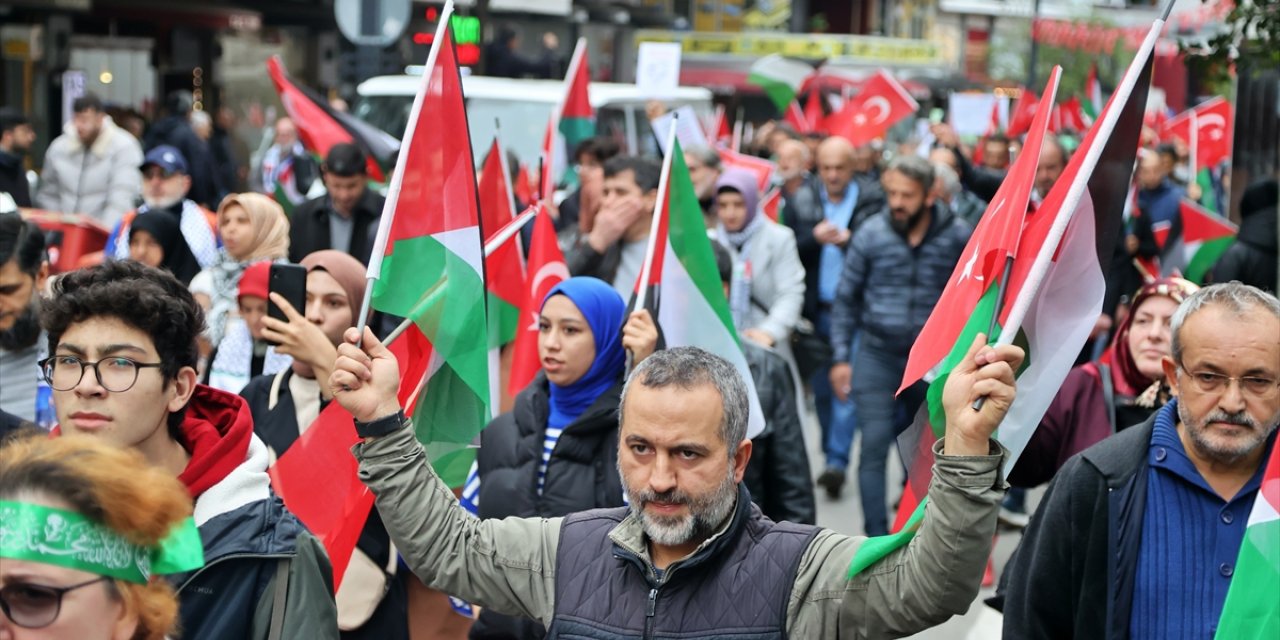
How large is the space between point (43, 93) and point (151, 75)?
2.57m

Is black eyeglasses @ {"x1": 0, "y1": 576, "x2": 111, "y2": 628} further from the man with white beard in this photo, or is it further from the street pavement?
the man with white beard

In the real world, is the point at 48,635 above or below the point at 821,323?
above

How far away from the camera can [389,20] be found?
13672 millimetres

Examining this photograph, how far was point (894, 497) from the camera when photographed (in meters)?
9.89

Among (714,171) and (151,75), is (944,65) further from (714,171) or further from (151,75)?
(714,171)

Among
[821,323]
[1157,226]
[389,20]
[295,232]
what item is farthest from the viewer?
[389,20]

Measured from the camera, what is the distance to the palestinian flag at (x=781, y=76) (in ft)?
62.8

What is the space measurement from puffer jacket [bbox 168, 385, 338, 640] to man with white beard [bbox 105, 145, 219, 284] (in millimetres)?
4399

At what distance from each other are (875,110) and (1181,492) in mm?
13187

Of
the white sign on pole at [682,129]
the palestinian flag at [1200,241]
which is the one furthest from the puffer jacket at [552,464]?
the white sign on pole at [682,129]

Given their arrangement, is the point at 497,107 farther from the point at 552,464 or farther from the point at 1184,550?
the point at 1184,550

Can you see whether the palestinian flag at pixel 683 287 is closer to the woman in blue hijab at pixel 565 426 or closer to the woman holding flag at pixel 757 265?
the woman in blue hijab at pixel 565 426

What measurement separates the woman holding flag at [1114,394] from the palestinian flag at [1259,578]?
1803 millimetres

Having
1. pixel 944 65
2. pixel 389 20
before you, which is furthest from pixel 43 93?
pixel 944 65
